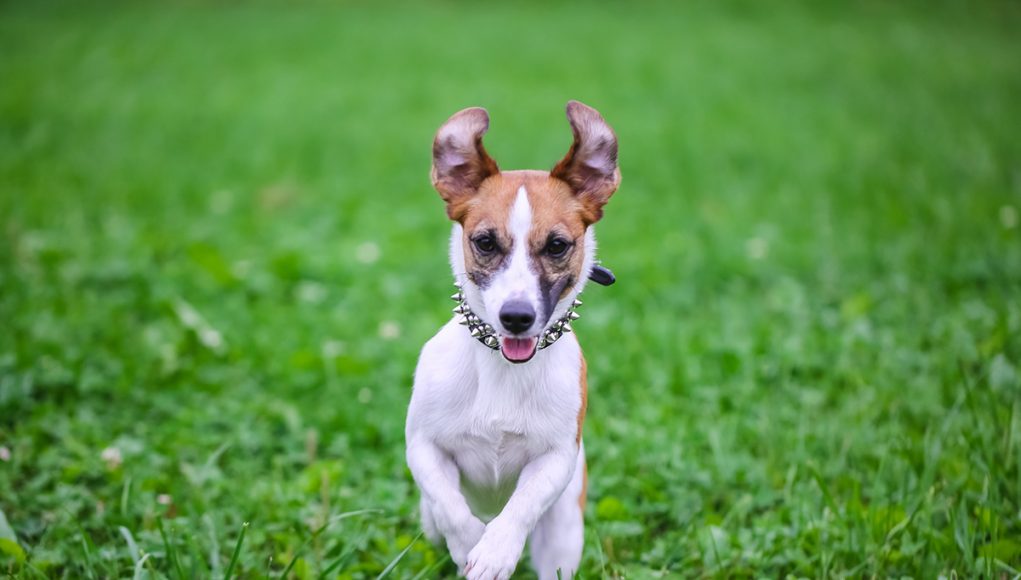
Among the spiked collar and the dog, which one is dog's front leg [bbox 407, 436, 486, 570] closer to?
the dog

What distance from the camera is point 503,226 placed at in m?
2.64

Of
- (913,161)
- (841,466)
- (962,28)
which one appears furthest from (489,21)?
(841,466)

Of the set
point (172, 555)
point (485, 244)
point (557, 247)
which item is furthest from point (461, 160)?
point (172, 555)

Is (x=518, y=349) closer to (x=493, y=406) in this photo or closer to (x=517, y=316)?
(x=517, y=316)

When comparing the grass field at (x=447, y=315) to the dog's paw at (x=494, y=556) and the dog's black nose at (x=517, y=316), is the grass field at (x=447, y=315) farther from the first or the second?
the dog's black nose at (x=517, y=316)

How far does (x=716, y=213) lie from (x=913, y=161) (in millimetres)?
2337

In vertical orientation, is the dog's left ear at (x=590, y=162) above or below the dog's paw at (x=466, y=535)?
above

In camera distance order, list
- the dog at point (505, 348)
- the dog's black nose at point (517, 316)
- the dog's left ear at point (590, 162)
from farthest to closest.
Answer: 1. the dog's left ear at point (590, 162)
2. the dog at point (505, 348)
3. the dog's black nose at point (517, 316)

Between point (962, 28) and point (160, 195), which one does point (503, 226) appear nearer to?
point (160, 195)

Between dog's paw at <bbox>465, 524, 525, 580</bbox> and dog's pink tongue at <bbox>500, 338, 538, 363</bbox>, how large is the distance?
0.49m

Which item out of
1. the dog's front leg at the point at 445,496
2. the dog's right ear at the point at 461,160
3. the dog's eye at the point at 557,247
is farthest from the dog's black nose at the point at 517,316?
the dog's front leg at the point at 445,496

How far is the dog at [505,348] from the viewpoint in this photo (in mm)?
2633

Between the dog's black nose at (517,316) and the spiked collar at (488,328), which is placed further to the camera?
the spiked collar at (488,328)

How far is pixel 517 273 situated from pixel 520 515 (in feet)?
2.30
